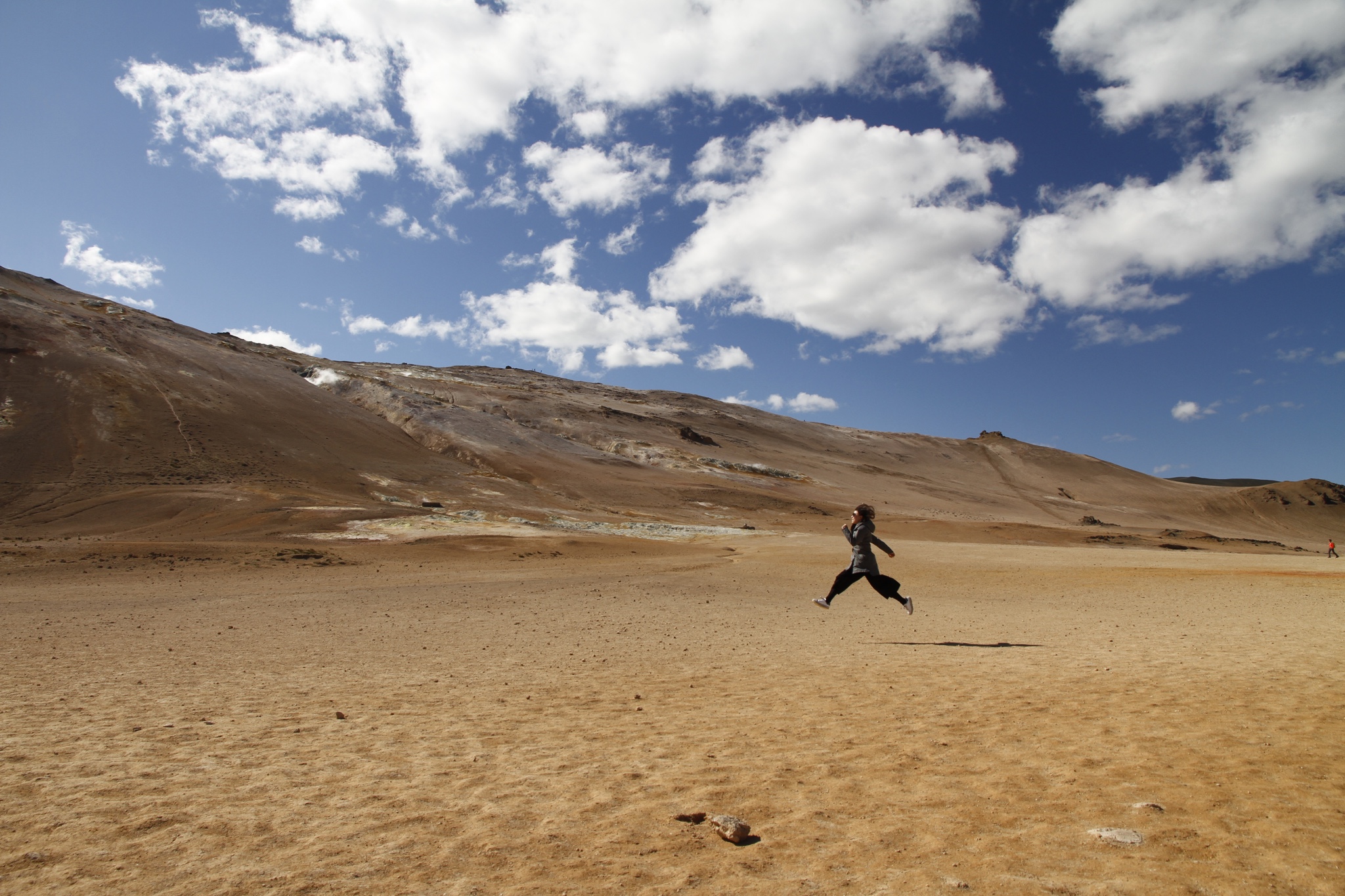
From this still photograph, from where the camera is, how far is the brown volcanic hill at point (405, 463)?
3722 cm

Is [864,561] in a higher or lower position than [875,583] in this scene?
higher

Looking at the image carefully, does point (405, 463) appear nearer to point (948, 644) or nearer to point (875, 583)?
point (875, 583)

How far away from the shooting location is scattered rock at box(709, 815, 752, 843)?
4.01 m

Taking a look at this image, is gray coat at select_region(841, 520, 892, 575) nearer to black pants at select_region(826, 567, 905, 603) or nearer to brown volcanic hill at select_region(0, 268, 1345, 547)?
black pants at select_region(826, 567, 905, 603)

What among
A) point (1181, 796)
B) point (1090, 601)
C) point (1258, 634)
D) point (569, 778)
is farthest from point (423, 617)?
point (1090, 601)

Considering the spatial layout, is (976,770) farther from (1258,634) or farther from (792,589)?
(792,589)

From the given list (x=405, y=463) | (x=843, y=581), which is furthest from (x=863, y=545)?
(x=405, y=463)

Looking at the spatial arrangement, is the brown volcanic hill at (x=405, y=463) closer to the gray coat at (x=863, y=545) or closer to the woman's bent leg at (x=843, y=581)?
the woman's bent leg at (x=843, y=581)

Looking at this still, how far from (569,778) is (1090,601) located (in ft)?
55.4

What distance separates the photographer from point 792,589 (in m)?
20.4

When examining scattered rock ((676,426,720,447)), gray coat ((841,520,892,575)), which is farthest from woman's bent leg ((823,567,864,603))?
scattered rock ((676,426,720,447))

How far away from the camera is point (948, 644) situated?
11344 millimetres

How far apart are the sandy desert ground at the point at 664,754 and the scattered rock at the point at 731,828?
2.8 inches

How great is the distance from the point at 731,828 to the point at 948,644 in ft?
27.7
